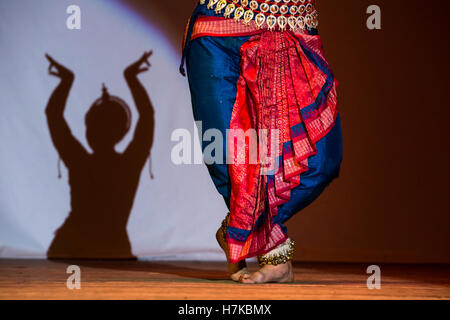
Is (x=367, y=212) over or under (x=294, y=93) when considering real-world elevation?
under

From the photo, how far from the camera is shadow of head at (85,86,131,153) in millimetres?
3143

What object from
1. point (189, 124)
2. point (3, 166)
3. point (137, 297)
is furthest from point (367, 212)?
point (137, 297)

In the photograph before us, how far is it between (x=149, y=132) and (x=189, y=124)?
194mm

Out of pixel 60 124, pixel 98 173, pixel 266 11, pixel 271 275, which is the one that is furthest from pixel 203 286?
pixel 60 124

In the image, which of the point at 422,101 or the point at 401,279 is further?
the point at 422,101

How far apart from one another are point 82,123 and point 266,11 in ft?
4.67

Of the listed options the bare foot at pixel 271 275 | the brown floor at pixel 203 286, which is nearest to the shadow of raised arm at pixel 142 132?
the brown floor at pixel 203 286

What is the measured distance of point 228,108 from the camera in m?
1.94

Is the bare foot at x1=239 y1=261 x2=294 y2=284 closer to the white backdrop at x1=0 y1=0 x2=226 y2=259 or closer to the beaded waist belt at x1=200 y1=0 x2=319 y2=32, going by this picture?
the beaded waist belt at x1=200 y1=0 x2=319 y2=32

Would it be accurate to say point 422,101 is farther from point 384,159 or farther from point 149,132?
point 149,132

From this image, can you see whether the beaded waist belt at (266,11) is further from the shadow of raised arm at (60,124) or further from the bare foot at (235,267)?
the shadow of raised arm at (60,124)

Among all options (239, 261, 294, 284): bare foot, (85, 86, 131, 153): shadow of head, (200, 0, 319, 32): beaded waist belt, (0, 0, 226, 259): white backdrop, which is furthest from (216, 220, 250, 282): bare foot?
(85, 86, 131, 153): shadow of head

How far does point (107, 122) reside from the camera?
3.14 metres

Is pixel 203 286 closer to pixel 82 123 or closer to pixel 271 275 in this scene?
pixel 271 275
